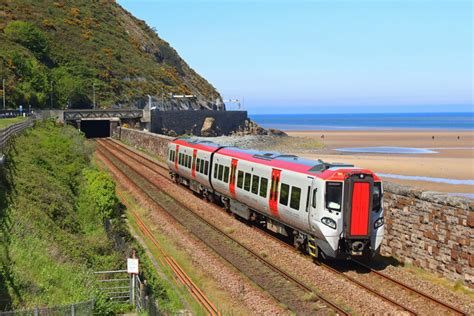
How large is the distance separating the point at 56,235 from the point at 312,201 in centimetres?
772

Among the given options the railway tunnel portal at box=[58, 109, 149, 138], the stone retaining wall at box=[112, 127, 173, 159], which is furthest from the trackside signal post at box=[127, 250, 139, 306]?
the railway tunnel portal at box=[58, 109, 149, 138]

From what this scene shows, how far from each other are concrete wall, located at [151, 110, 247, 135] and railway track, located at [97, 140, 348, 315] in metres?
49.3

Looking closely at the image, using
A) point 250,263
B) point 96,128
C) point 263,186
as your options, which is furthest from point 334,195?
point 96,128

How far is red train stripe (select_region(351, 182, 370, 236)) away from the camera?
1688 cm

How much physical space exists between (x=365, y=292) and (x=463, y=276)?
10.0 feet

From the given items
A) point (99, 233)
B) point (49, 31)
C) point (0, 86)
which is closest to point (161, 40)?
point (49, 31)

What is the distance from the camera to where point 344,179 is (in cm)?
1684

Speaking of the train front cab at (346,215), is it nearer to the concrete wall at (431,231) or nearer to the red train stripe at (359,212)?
the red train stripe at (359,212)

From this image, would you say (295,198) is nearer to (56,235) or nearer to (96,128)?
(56,235)

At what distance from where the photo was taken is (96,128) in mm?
86750

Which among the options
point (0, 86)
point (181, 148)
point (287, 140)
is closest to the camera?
point (181, 148)

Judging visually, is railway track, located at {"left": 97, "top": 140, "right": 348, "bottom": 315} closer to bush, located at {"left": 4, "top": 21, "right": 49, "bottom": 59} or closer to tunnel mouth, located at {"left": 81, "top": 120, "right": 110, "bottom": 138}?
tunnel mouth, located at {"left": 81, "top": 120, "right": 110, "bottom": 138}

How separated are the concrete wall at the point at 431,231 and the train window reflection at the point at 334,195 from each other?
9.09ft

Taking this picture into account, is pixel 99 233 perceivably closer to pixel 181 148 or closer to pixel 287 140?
pixel 181 148
